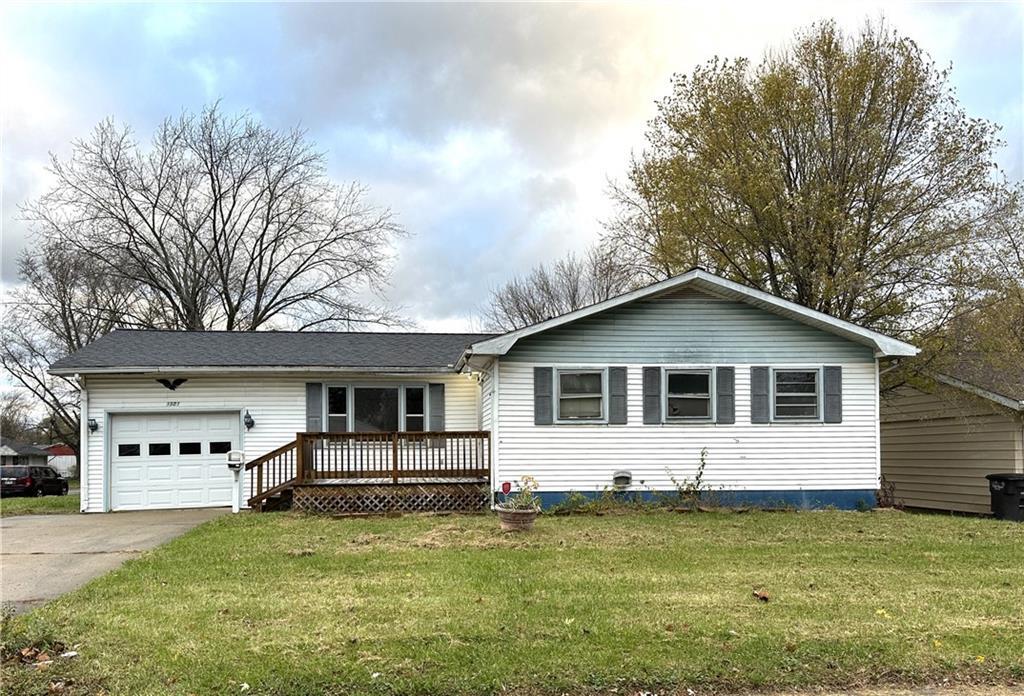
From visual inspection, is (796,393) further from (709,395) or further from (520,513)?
(520,513)

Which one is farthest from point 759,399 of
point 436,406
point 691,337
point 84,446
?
point 84,446

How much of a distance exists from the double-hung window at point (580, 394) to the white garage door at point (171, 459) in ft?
23.6

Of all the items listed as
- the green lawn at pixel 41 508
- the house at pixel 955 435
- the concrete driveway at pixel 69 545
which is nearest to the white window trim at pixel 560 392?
the concrete driveway at pixel 69 545

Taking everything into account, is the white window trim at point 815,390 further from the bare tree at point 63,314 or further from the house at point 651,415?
the bare tree at point 63,314

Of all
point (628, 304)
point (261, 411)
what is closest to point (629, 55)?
point (628, 304)

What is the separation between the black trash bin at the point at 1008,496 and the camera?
1520 centimetres

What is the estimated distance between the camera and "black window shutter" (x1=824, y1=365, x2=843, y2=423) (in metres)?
15.0

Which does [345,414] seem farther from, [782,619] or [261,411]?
[782,619]

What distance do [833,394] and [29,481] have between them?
3019 cm

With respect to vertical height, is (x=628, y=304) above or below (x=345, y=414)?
above

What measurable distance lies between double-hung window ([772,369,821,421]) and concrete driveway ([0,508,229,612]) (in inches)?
418

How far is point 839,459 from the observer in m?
15.0

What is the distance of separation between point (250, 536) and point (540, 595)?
228 inches

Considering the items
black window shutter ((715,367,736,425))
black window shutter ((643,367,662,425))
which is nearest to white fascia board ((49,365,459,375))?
black window shutter ((643,367,662,425))
